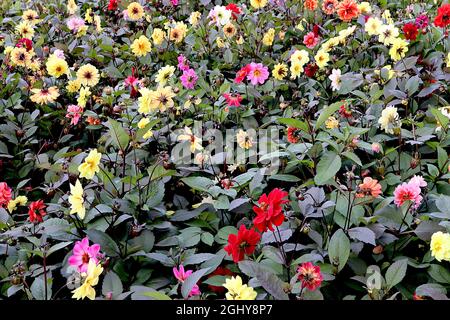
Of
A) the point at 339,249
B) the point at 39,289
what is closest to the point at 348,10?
the point at 339,249

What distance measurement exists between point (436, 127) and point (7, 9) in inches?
144

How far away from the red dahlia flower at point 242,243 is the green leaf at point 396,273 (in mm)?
369

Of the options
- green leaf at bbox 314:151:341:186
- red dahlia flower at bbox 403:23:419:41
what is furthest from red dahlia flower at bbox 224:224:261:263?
red dahlia flower at bbox 403:23:419:41

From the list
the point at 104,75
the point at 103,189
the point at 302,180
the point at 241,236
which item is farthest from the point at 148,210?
the point at 104,75

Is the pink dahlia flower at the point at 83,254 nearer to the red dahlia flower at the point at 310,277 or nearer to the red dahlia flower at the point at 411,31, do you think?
the red dahlia flower at the point at 310,277

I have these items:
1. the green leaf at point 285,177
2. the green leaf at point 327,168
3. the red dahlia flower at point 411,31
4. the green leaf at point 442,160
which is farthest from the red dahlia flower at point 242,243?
the red dahlia flower at point 411,31

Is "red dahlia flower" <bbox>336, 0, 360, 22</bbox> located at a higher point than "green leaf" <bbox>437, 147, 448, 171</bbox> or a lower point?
higher

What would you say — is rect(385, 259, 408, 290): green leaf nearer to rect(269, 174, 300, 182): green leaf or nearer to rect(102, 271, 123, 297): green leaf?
rect(269, 174, 300, 182): green leaf

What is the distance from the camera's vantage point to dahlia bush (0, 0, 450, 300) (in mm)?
1507

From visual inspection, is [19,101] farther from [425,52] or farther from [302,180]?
[425,52]

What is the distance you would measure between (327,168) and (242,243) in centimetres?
41

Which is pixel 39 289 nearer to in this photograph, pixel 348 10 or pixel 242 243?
pixel 242 243

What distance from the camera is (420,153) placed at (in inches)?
82.6

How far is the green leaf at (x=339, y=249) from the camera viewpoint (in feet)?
4.88
